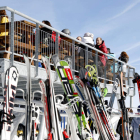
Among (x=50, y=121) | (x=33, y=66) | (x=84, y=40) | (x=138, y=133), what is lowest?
(x=138, y=133)

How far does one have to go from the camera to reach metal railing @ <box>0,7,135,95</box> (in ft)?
19.8

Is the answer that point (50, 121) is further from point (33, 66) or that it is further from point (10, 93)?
point (33, 66)

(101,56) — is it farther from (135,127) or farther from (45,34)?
(45,34)

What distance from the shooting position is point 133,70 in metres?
14.5

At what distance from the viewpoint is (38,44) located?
22.8ft

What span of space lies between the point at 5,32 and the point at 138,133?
5439 millimetres

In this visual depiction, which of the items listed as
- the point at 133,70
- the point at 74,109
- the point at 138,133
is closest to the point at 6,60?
the point at 74,109

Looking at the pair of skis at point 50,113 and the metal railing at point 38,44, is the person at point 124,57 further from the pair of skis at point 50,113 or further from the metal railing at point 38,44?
the pair of skis at point 50,113

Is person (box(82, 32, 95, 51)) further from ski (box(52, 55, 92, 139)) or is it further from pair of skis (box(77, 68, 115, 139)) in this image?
ski (box(52, 55, 92, 139))

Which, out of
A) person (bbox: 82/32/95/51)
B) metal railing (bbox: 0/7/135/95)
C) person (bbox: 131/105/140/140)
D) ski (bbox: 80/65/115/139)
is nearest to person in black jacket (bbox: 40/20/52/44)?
metal railing (bbox: 0/7/135/95)

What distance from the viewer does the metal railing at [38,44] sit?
6.04 metres

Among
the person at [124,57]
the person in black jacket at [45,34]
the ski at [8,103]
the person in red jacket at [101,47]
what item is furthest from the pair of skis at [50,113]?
the person at [124,57]

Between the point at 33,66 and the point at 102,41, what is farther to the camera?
the point at 102,41

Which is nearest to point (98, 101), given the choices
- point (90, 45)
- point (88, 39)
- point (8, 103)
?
point (8, 103)
